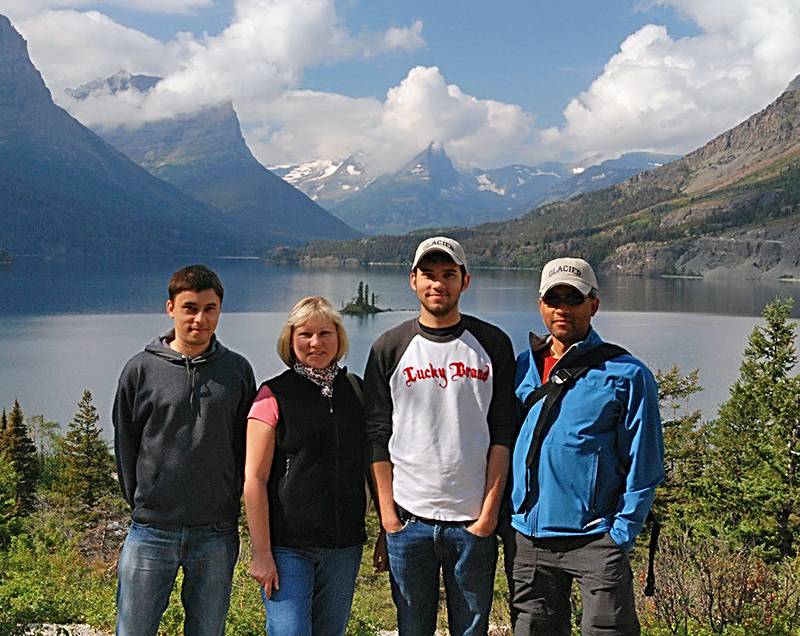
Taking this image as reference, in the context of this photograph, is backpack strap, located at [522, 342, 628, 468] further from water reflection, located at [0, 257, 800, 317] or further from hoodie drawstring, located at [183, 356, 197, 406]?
water reflection, located at [0, 257, 800, 317]

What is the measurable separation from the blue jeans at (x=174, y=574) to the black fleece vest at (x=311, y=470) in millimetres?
388

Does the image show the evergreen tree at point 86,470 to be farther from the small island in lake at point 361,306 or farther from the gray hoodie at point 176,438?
the small island in lake at point 361,306

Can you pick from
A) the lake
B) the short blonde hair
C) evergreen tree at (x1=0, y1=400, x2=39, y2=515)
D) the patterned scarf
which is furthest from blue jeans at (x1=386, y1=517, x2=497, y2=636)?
the lake

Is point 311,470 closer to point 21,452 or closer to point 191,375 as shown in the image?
point 191,375

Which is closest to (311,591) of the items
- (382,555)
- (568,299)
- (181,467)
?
(382,555)

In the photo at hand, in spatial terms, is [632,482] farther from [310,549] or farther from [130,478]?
[130,478]

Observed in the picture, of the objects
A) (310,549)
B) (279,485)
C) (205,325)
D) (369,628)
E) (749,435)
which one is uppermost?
(205,325)

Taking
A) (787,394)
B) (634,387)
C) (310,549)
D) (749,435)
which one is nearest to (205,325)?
(310,549)

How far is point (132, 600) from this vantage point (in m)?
4.05

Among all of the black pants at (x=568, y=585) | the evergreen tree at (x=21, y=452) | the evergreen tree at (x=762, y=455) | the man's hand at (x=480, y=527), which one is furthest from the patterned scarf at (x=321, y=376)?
the evergreen tree at (x=21, y=452)

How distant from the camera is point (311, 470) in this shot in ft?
13.1

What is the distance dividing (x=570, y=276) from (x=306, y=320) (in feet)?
5.16

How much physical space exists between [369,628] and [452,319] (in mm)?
2775

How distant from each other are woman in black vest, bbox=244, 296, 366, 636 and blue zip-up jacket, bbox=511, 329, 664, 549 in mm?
1099
